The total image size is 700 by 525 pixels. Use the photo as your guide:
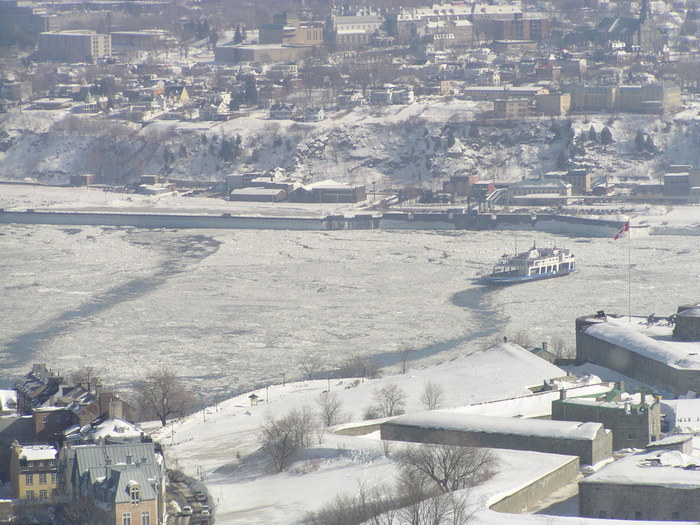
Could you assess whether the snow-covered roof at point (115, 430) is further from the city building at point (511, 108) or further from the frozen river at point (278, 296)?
the city building at point (511, 108)

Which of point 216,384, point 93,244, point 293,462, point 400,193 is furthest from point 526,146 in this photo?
point 293,462

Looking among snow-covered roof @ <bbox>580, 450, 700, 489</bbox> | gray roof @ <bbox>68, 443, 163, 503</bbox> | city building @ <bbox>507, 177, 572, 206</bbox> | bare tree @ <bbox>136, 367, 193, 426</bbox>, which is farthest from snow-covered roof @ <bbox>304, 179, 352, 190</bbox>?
snow-covered roof @ <bbox>580, 450, 700, 489</bbox>

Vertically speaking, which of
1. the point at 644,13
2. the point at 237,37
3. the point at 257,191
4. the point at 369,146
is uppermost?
the point at 644,13

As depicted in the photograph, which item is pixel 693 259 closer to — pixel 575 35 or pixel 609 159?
pixel 609 159

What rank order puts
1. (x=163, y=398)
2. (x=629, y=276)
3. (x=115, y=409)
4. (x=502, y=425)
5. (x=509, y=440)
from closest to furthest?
1. (x=509, y=440)
2. (x=502, y=425)
3. (x=115, y=409)
4. (x=163, y=398)
5. (x=629, y=276)

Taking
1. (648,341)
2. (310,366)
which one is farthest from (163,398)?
(648,341)

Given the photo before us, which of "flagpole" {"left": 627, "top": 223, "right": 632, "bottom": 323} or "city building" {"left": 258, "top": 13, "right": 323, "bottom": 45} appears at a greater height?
"city building" {"left": 258, "top": 13, "right": 323, "bottom": 45}

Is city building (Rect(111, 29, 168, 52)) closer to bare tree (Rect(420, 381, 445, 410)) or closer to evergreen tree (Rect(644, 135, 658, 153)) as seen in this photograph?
evergreen tree (Rect(644, 135, 658, 153))

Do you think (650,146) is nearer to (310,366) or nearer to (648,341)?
(310,366)
